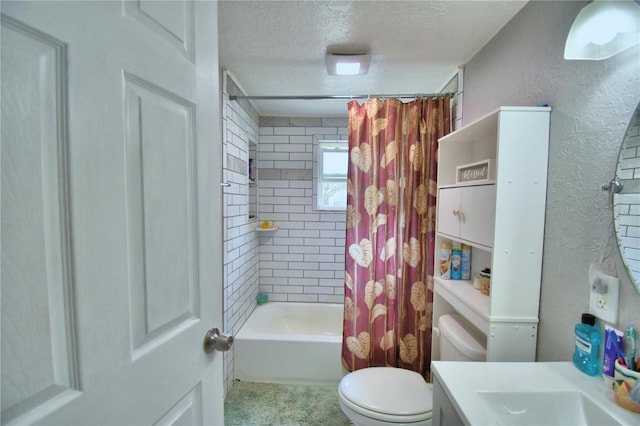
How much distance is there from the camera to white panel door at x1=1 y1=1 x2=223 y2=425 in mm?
387

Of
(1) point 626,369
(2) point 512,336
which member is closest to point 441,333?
(2) point 512,336

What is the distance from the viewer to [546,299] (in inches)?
42.3

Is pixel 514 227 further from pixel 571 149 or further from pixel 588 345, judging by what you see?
pixel 588 345

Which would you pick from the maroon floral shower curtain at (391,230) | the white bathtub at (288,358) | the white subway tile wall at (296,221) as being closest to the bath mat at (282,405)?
the white bathtub at (288,358)

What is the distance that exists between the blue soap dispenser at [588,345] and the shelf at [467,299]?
277 mm

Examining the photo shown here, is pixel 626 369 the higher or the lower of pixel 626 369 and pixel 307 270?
the higher

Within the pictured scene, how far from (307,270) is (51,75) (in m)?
2.57

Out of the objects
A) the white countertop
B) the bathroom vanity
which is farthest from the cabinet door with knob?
the white countertop

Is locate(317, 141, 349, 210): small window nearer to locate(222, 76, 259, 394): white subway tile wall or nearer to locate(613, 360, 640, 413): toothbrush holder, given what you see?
locate(222, 76, 259, 394): white subway tile wall

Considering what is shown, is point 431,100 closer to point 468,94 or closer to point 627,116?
point 468,94

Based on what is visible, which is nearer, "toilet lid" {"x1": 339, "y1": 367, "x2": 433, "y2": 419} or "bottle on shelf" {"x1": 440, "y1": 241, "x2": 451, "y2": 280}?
"toilet lid" {"x1": 339, "y1": 367, "x2": 433, "y2": 419}

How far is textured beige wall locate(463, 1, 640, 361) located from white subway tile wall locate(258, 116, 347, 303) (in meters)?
1.80

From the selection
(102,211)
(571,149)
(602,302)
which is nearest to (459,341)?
(602,302)

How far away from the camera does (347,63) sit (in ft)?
5.26
